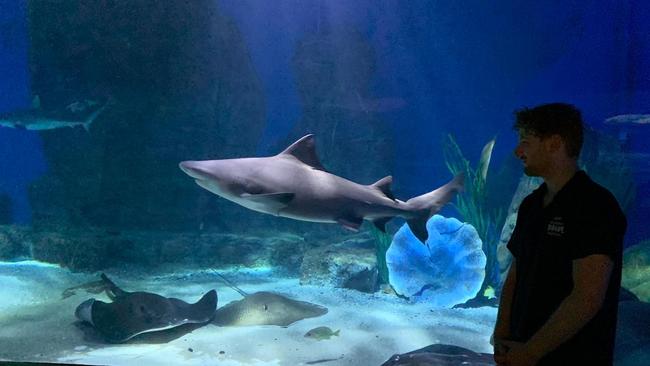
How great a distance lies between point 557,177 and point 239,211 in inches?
410

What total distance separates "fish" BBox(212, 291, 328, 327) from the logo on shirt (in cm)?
409

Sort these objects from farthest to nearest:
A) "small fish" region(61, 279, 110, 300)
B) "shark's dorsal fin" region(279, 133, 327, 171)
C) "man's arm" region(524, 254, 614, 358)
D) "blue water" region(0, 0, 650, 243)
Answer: "blue water" region(0, 0, 650, 243) → "small fish" region(61, 279, 110, 300) → "shark's dorsal fin" region(279, 133, 327, 171) → "man's arm" region(524, 254, 614, 358)

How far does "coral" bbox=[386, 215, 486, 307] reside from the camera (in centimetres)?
717

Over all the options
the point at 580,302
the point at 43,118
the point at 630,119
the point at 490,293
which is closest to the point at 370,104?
the point at 630,119

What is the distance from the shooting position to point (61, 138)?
1170cm

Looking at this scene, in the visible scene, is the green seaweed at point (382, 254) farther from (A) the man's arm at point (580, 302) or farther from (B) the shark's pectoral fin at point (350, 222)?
(A) the man's arm at point (580, 302)

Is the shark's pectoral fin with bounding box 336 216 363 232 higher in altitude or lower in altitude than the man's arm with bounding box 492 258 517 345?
higher

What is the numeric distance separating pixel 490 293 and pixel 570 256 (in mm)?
6518

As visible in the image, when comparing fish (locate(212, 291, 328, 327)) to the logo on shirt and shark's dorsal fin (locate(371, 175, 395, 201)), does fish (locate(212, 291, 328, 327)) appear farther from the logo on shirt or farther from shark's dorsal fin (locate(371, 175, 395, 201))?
the logo on shirt

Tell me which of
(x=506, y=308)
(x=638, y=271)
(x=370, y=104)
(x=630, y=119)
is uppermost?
(x=370, y=104)

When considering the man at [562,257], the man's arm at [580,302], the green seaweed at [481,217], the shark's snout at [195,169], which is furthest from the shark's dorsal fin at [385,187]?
the green seaweed at [481,217]

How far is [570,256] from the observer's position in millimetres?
1785

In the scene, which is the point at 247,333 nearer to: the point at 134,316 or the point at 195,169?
the point at 134,316

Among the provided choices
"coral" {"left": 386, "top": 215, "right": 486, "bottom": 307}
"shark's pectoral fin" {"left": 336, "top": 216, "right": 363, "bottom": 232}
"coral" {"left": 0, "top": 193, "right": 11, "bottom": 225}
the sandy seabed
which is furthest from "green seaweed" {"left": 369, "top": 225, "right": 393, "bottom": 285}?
"coral" {"left": 0, "top": 193, "right": 11, "bottom": 225}
